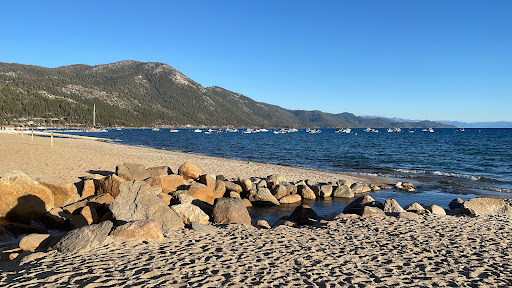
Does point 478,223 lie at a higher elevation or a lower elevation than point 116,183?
lower

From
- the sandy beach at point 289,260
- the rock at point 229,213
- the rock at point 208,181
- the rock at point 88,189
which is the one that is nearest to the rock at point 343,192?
the rock at point 208,181

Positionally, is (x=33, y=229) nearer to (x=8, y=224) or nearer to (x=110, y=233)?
(x=8, y=224)

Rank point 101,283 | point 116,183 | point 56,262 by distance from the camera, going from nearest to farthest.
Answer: point 101,283 → point 56,262 → point 116,183

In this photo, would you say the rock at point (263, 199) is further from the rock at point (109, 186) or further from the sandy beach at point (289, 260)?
the rock at point (109, 186)

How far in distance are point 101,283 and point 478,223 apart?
37.2ft

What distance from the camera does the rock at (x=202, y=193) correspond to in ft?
43.0

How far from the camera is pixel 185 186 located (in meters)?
14.0

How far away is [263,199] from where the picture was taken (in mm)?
14852

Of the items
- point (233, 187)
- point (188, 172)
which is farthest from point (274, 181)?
point (188, 172)

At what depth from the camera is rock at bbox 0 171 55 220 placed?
9727mm

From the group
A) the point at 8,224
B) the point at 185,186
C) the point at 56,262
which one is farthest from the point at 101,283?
the point at 185,186

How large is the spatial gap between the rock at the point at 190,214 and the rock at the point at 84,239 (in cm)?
291

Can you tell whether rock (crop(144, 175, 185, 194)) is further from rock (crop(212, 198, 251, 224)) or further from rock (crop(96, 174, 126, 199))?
rock (crop(212, 198, 251, 224))

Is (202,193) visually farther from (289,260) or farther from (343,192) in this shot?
(343,192)
